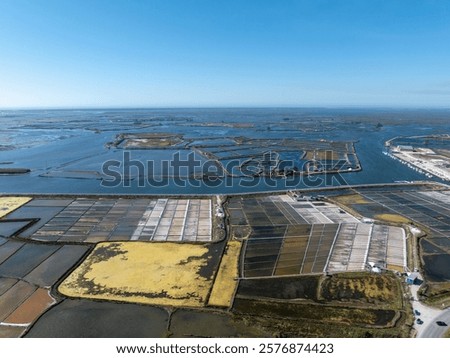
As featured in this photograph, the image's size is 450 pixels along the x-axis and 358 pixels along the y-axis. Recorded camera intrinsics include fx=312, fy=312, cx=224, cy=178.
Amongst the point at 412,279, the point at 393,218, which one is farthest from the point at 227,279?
the point at 393,218

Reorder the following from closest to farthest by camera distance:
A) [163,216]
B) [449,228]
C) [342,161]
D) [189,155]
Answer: [449,228] → [163,216] → [342,161] → [189,155]

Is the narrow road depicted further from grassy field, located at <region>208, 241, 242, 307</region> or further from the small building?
grassy field, located at <region>208, 241, 242, 307</region>

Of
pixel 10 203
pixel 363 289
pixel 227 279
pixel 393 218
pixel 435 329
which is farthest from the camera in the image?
pixel 10 203

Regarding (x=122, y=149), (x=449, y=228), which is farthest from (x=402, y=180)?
(x=122, y=149)

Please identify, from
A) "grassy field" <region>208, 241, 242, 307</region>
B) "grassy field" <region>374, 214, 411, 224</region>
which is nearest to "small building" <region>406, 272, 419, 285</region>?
"grassy field" <region>374, 214, 411, 224</region>

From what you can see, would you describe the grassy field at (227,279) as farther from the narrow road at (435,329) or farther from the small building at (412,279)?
the small building at (412,279)

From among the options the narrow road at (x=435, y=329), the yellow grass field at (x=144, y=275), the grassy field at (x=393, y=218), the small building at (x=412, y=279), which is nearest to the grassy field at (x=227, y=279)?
the yellow grass field at (x=144, y=275)

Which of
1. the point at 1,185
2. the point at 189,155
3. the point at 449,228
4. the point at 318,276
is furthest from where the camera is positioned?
the point at 189,155

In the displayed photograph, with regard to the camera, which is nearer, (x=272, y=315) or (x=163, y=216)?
(x=272, y=315)

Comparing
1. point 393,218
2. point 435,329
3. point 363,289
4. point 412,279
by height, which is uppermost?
point 393,218

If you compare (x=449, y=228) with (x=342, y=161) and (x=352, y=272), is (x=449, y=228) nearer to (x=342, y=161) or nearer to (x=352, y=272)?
(x=352, y=272)

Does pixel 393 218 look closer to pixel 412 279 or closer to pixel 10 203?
pixel 412 279
